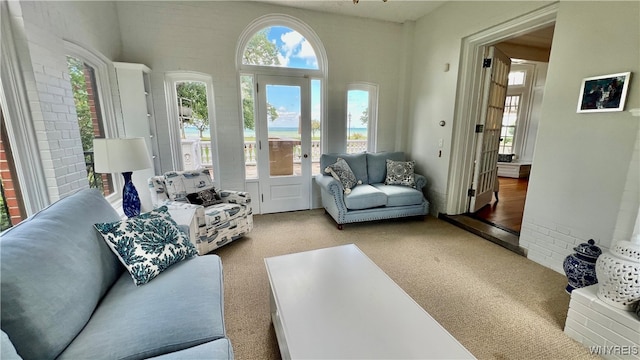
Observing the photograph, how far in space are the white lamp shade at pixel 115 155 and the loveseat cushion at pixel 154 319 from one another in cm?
90

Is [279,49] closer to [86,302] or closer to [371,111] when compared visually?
[371,111]

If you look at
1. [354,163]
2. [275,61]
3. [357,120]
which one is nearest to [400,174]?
[354,163]

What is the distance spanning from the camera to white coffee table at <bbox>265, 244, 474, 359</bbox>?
3.57 feet

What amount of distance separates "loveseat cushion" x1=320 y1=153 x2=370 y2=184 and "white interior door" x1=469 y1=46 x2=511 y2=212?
1507 mm

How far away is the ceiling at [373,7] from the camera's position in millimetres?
3400

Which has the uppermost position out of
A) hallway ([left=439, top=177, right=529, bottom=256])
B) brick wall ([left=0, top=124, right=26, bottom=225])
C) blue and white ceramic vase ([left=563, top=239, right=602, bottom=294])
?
brick wall ([left=0, top=124, right=26, bottom=225])

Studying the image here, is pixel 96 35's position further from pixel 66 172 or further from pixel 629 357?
pixel 629 357

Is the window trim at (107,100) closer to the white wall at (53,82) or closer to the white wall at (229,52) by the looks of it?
the white wall at (53,82)

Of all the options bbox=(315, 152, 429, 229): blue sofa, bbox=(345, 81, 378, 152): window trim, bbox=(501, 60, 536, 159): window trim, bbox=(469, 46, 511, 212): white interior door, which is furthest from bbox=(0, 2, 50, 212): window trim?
bbox=(501, 60, 536, 159): window trim

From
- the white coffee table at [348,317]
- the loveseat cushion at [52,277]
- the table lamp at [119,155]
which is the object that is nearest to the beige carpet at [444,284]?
the white coffee table at [348,317]

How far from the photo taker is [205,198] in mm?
2936

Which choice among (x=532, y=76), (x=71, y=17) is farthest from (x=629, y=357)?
(x=532, y=76)

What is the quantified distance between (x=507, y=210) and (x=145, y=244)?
4427mm

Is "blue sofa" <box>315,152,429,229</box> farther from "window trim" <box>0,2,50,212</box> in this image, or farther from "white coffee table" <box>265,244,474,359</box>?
"window trim" <box>0,2,50,212</box>
